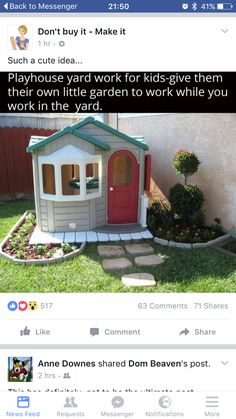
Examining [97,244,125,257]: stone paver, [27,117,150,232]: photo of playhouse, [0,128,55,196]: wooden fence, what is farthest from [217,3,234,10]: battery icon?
[0,128,55,196]: wooden fence

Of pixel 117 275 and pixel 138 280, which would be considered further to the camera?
pixel 117 275

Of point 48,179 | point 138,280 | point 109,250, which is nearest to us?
point 138,280

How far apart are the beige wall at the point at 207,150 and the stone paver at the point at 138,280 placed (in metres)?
1.82

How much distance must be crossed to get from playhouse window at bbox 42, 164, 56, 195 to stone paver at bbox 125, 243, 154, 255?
159 centimetres

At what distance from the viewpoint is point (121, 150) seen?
14.4 ft

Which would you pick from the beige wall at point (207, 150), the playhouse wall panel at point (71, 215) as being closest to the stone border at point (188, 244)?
the beige wall at point (207, 150)

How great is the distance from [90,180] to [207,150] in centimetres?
192
